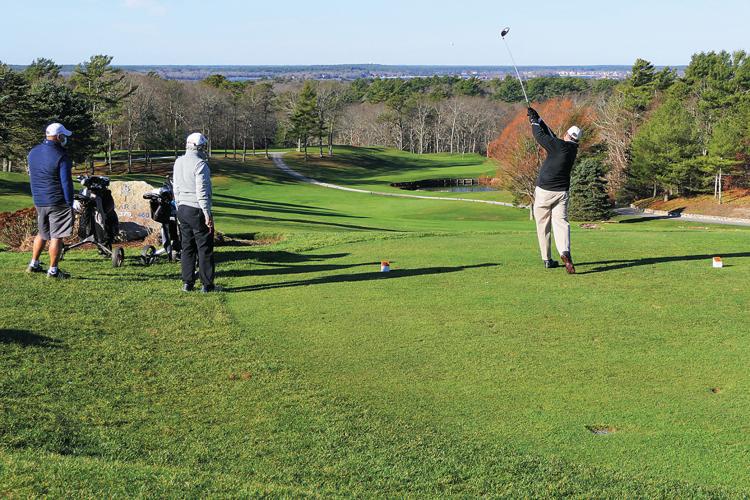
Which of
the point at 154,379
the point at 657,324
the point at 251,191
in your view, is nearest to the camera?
the point at 154,379

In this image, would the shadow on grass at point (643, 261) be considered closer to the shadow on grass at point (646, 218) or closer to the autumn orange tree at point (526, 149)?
the shadow on grass at point (646, 218)

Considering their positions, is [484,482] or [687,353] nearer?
[484,482]

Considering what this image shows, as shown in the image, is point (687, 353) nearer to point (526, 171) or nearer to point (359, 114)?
point (526, 171)

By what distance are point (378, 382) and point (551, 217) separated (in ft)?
22.6

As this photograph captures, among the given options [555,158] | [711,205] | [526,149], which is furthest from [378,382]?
[711,205]

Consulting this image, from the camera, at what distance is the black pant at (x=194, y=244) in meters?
11.9

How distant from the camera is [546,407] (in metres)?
7.13

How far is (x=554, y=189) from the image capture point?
13516 mm

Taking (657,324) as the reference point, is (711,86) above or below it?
above

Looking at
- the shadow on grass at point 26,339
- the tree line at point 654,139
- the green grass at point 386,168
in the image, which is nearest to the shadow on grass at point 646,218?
the tree line at point 654,139

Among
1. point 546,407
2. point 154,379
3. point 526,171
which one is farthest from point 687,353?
point 526,171

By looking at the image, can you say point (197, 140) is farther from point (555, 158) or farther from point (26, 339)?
point (555, 158)

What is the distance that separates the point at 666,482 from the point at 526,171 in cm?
7052

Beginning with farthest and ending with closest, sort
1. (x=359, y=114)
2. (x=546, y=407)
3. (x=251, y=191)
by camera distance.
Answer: (x=359, y=114)
(x=251, y=191)
(x=546, y=407)
